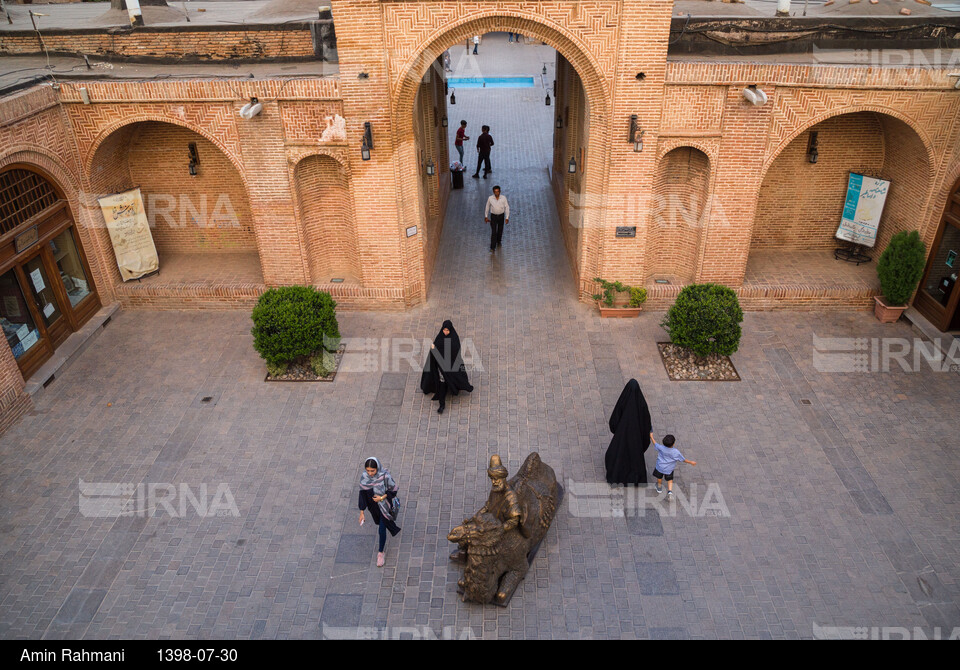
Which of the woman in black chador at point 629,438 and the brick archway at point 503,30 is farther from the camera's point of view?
the brick archway at point 503,30

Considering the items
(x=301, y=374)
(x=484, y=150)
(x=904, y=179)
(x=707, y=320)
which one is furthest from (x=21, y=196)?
(x=904, y=179)

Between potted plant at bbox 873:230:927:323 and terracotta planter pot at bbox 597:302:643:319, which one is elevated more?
potted plant at bbox 873:230:927:323

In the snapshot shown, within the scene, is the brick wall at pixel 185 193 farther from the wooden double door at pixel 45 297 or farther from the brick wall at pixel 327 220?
the brick wall at pixel 327 220

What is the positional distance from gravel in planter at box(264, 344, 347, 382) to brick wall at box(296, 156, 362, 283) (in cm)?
220

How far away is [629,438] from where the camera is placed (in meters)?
8.83

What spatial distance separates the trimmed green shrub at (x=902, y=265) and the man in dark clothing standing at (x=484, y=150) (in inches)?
414

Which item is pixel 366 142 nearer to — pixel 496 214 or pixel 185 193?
pixel 496 214

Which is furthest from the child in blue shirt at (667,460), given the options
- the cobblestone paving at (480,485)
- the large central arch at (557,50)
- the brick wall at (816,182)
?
the brick wall at (816,182)

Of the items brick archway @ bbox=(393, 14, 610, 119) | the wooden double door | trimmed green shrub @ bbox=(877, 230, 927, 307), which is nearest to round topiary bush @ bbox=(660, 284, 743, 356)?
trimmed green shrub @ bbox=(877, 230, 927, 307)

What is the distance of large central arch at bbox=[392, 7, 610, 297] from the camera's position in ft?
36.2

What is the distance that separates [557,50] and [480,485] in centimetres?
748

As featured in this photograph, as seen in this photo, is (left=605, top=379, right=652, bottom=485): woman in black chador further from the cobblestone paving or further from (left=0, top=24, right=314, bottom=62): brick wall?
(left=0, top=24, right=314, bottom=62): brick wall

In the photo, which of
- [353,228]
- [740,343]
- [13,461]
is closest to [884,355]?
[740,343]

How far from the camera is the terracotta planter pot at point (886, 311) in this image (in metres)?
12.5
